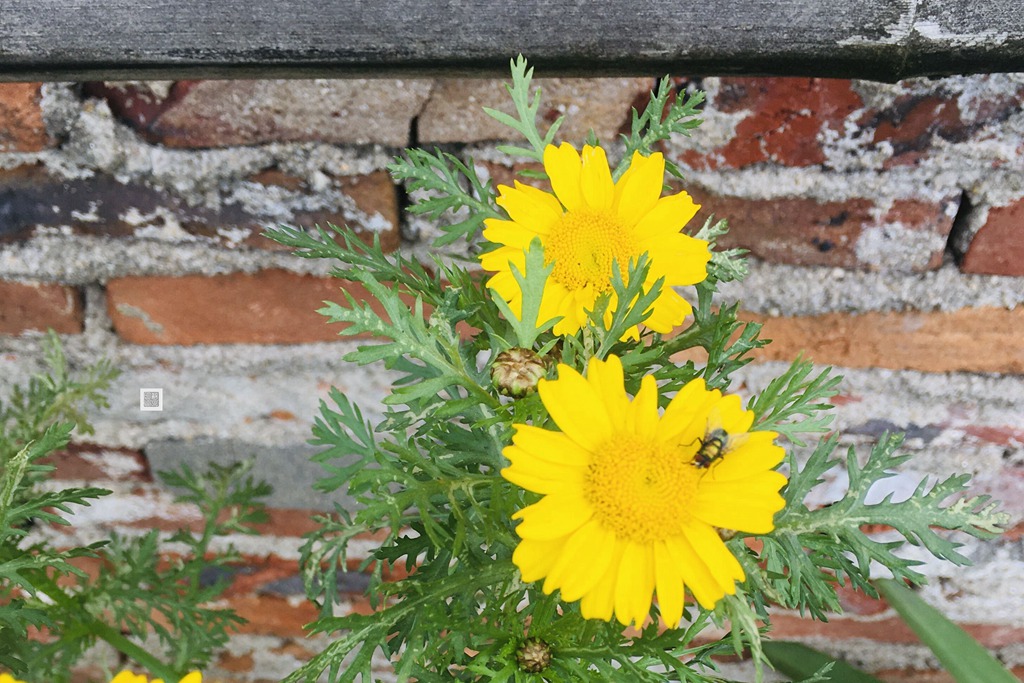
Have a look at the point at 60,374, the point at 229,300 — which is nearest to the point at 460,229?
the point at 229,300

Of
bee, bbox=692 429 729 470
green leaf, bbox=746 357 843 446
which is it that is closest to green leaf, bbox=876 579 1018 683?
green leaf, bbox=746 357 843 446

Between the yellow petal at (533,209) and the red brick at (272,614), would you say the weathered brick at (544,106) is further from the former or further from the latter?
the red brick at (272,614)

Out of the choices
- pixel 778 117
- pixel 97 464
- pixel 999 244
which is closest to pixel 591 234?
pixel 778 117

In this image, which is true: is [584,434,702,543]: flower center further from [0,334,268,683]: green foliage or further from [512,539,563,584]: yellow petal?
[0,334,268,683]: green foliage

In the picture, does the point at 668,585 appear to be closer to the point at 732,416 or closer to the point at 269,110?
the point at 732,416

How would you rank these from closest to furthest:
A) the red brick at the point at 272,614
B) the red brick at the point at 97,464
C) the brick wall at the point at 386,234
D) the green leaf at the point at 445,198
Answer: the green leaf at the point at 445,198 < the brick wall at the point at 386,234 < the red brick at the point at 97,464 < the red brick at the point at 272,614
